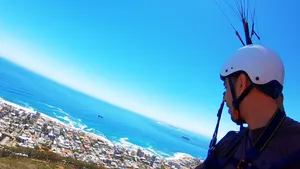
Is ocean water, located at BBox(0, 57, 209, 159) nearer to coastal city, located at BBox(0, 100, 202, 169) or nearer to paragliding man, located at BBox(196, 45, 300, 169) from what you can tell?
coastal city, located at BBox(0, 100, 202, 169)

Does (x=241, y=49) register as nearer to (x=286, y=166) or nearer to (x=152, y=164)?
(x=286, y=166)

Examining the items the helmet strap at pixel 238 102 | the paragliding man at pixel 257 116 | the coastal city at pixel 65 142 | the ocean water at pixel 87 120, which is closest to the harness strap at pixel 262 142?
the paragliding man at pixel 257 116

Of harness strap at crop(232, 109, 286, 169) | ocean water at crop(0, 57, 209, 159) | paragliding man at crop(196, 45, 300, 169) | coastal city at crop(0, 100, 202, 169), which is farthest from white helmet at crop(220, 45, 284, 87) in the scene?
ocean water at crop(0, 57, 209, 159)

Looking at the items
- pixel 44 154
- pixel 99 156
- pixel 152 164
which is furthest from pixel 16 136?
pixel 152 164

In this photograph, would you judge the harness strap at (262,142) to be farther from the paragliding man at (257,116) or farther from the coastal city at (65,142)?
the coastal city at (65,142)

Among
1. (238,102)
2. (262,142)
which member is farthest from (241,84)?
(262,142)

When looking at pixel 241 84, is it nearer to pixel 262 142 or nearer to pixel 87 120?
pixel 262 142
